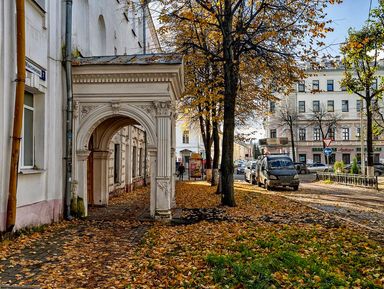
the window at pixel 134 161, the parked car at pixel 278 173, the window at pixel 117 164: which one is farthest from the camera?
the window at pixel 134 161

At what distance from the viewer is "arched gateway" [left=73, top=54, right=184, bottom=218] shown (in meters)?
10.7

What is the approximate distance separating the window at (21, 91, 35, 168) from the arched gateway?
1547mm

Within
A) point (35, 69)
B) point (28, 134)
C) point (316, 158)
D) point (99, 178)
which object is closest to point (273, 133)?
point (316, 158)

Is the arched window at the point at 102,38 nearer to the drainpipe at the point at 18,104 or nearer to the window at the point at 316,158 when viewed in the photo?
the drainpipe at the point at 18,104

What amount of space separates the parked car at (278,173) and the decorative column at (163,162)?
43.6 feet

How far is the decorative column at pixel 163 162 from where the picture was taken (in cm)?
1074

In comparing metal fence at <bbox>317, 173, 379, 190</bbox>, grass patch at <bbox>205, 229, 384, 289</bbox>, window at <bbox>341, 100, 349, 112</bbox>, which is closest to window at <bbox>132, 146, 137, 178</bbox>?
metal fence at <bbox>317, 173, 379, 190</bbox>

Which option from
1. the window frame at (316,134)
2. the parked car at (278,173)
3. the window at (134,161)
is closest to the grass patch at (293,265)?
the parked car at (278,173)

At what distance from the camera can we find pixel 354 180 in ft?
80.1

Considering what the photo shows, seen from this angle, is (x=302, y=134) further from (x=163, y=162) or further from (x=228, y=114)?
(x=163, y=162)

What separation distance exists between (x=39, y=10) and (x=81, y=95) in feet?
8.55

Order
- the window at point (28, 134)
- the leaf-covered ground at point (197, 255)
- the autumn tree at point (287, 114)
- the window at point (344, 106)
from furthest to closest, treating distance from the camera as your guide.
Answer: the window at point (344, 106) → the autumn tree at point (287, 114) → the window at point (28, 134) → the leaf-covered ground at point (197, 255)

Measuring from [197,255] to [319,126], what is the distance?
5479cm

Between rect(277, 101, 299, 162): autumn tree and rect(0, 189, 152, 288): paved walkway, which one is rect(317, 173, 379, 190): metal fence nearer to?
rect(0, 189, 152, 288): paved walkway
